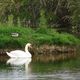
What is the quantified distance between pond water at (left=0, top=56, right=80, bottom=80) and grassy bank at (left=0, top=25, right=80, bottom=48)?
2.83 m

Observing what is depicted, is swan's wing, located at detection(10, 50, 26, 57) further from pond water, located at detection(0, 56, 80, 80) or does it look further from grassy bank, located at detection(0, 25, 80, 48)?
grassy bank, located at detection(0, 25, 80, 48)

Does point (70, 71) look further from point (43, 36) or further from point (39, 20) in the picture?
point (39, 20)

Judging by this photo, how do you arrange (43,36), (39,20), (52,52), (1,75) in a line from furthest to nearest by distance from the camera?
1. (39,20)
2. (43,36)
3. (52,52)
4. (1,75)

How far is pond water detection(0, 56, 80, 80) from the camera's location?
80.0ft

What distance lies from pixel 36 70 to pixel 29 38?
34.1 feet

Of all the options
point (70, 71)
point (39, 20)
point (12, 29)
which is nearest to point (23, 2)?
point (39, 20)

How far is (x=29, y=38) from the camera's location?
3734 centimetres

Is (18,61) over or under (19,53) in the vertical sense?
under

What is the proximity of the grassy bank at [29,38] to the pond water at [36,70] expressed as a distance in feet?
9.29

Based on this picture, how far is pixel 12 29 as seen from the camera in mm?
38094

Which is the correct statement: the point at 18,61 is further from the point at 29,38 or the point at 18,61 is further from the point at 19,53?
the point at 29,38

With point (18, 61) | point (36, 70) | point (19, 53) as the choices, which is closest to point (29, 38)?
point (19, 53)

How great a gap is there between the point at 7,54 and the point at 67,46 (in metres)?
4.35

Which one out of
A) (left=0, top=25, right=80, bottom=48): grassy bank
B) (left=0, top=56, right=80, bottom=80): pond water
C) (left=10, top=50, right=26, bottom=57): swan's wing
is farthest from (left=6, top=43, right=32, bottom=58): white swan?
(left=0, top=25, right=80, bottom=48): grassy bank
